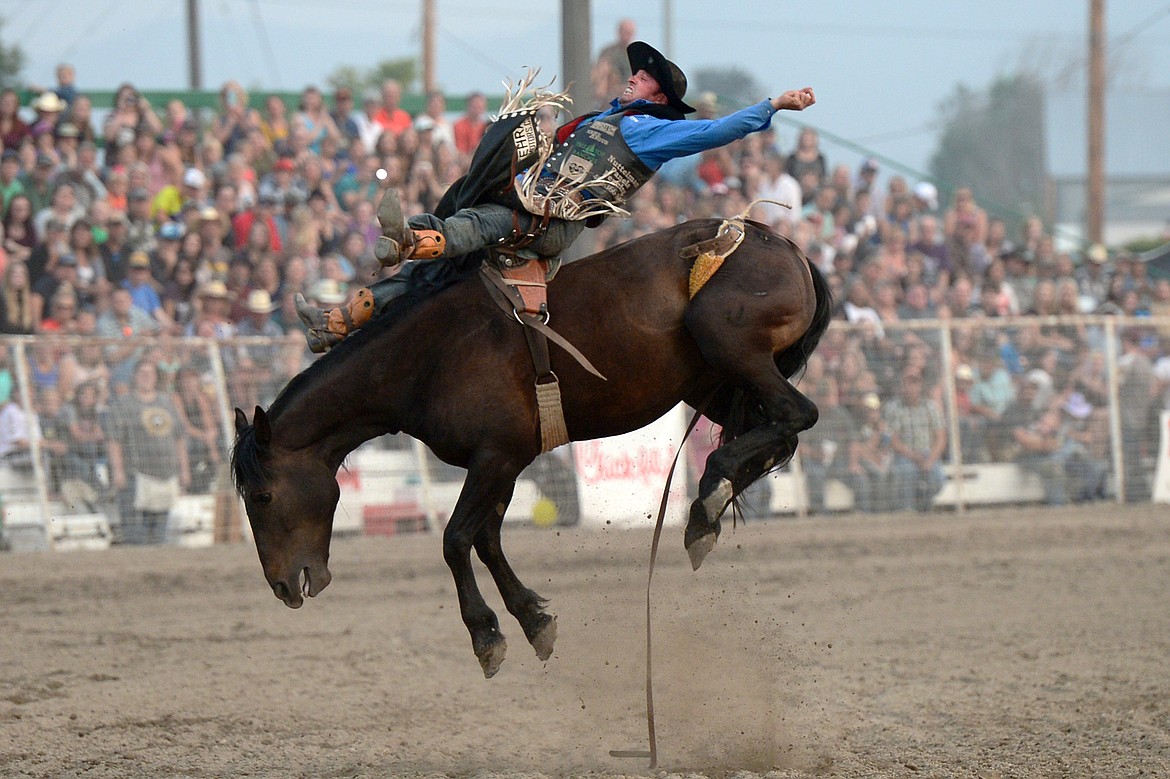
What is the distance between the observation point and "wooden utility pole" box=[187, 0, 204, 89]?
2344 centimetres

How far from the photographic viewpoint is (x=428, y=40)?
80.5ft

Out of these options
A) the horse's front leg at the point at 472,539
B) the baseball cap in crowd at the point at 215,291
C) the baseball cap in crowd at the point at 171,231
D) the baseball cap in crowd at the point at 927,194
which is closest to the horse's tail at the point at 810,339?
the horse's front leg at the point at 472,539

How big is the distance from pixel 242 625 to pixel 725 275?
4.35 meters

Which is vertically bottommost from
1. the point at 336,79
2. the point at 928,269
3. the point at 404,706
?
the point at 404,706

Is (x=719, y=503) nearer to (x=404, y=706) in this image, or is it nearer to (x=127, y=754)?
(x=404, y=706)

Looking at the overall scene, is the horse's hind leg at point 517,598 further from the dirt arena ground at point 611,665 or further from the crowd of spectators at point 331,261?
the crowd of spectators at point 331,261

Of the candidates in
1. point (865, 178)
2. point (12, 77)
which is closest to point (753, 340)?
point (865, 178)

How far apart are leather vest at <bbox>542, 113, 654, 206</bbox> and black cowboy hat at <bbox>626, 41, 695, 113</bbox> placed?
8.8 inches

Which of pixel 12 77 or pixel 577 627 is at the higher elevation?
pixel 12 77

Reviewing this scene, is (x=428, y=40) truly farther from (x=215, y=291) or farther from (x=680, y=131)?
(x=680, y=131)

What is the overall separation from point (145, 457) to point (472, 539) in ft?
20.2

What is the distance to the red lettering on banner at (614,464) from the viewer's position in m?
11.6

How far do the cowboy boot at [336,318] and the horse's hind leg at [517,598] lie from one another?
3.08 ft

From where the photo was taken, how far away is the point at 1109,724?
5.94 meters
